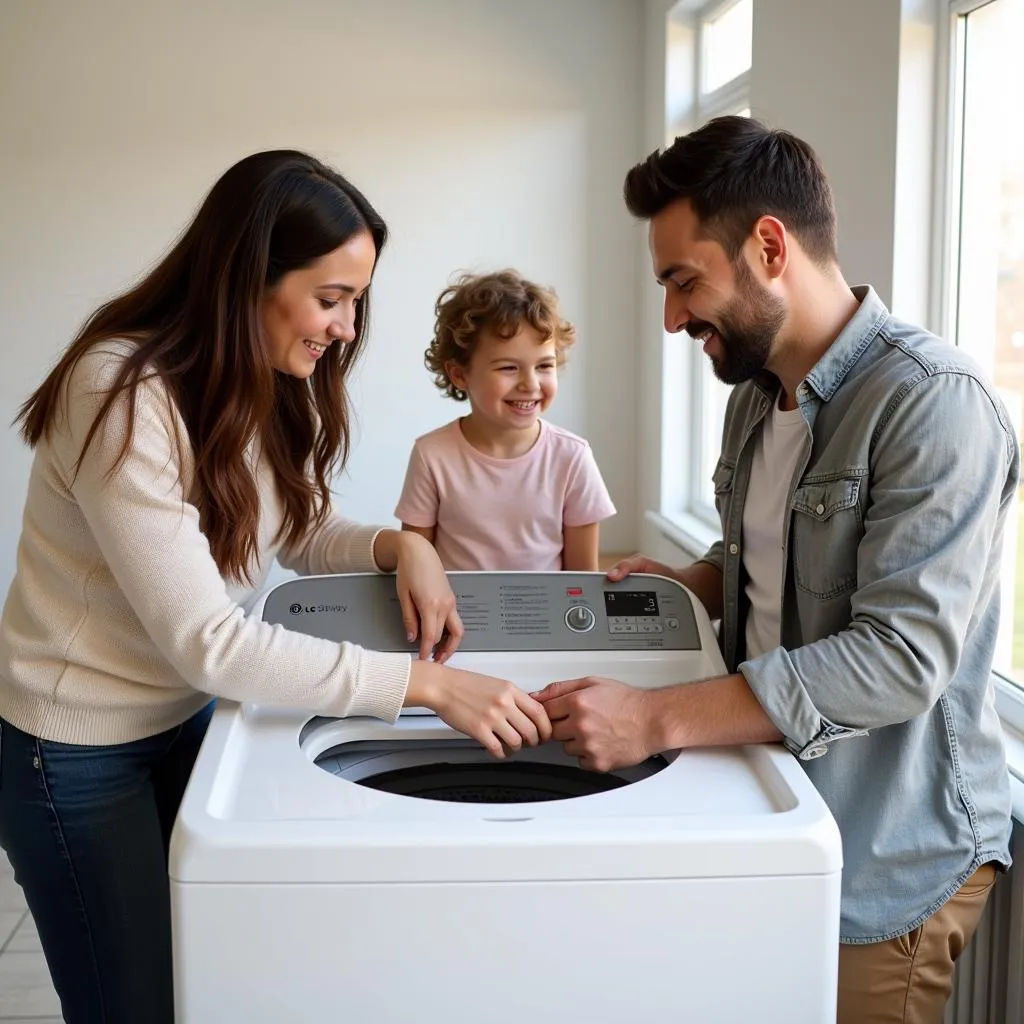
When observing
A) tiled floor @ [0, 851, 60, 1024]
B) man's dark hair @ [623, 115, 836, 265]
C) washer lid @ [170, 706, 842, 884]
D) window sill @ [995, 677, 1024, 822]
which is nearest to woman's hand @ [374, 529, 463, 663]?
washer lid @ [170, 706, 842, 884]

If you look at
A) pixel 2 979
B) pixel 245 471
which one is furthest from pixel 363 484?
pixel 245 471

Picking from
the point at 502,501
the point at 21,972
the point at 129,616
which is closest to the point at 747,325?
the point at 129,616

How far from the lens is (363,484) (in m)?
4.47

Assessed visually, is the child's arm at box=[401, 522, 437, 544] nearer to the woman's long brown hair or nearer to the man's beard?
the woman's long brown hair

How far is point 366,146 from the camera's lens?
4285 millimetres

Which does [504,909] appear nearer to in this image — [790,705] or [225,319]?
[790,705]

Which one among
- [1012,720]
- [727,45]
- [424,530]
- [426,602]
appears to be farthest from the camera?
[727,45]

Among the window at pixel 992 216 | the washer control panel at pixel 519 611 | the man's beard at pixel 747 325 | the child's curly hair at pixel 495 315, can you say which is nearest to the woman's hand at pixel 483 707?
the washer control panel at pixel 519 611

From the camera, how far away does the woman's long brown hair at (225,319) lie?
4.30 ft

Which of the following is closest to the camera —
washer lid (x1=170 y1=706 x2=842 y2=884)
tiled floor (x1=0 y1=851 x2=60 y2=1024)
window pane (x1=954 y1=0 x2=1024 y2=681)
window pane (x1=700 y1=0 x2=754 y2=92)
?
washer lid (x1=170 y1=706 x2=842 y2=884)

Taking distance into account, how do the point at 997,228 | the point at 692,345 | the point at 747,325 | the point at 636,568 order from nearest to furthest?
the point at 747,325
the point at 636,568
the point at 997,228
the point at 692,345

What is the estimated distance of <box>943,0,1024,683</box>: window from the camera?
2.08 meters

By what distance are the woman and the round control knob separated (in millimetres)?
156

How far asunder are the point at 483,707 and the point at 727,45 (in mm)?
3189
